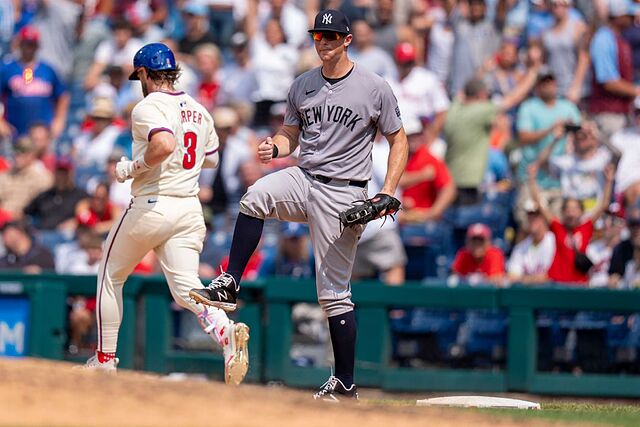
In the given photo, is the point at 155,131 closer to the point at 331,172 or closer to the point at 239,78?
the point at 331,172

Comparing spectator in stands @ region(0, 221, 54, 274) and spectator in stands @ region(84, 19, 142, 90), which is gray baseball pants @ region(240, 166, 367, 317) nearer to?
spectator in stands @ region(0, 221, 54, 274)

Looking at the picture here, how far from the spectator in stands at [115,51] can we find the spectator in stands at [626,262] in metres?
6.70

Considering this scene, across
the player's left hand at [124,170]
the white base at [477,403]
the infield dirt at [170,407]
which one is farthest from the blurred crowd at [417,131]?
the infield dirt at [170,407]

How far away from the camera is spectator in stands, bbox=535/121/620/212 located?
12.0 m

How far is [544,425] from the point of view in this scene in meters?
6.16

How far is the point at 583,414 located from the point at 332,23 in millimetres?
2677

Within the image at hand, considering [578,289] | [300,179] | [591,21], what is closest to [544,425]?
[300,179]

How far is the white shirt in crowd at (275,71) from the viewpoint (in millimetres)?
14461

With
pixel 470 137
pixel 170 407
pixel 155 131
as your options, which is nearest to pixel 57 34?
pixel 470 137

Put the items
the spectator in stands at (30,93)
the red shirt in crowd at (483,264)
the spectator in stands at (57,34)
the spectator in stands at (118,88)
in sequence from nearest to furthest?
1. the red shirt in crowd at (483,264)
2. the spectator in stands at (118,88)
3. the spectator in stands at (30,93)
4. the spectator in stands at (57,34)

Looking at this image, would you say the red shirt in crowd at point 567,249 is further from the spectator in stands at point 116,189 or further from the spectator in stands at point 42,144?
the spectator in stands at point 42,144

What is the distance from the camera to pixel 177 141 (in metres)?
8.21

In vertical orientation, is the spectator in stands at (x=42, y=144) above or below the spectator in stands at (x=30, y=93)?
below

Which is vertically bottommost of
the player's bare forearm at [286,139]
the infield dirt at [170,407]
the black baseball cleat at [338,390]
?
the black baseball cleat at [338,390]
